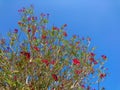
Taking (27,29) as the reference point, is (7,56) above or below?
below

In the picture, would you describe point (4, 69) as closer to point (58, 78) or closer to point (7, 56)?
point (7, 56)

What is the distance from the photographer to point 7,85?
11.8 metres

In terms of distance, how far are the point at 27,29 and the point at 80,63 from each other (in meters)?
2.52

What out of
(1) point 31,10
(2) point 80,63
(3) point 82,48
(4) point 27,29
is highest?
(1) point 31,10

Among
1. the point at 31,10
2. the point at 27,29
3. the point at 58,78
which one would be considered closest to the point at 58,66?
the point at 58,78

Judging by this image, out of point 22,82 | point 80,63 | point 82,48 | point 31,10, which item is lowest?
point 22,82

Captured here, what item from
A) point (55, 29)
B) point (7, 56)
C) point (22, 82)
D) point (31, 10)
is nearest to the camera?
point (22, 82)

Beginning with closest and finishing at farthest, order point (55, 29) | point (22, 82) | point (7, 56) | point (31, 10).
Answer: point (22, 82), point (7, 56), point (55, 29), point (31, 10)

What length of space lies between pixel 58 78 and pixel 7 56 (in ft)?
6.72

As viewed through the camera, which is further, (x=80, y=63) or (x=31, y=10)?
(x=31, y=10)

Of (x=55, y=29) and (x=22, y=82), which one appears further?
(x=55, y=29)

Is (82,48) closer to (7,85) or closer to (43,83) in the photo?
(43,83)

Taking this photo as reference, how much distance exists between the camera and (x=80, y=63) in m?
12.7

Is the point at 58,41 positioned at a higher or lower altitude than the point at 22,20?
lower
